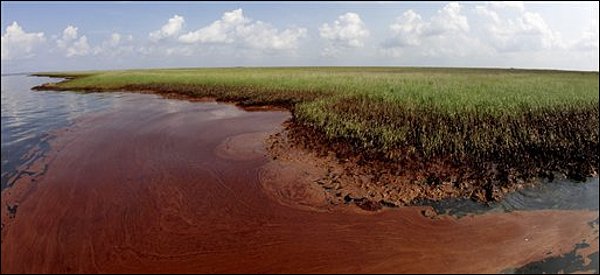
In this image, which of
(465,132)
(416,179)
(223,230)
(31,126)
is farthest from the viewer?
(31,126)

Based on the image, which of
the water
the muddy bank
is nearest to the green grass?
the muddy bank

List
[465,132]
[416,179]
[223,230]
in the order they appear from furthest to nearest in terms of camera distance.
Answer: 1. [465,132]
2. [416,179]
3. [223,230]

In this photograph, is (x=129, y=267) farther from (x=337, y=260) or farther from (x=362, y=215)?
(x=362, y=215)

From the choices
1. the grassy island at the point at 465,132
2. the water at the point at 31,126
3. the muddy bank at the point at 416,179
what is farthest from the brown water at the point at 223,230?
the grassy island at the point at 465,132

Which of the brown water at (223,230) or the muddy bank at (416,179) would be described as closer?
the brown water at (223,230)

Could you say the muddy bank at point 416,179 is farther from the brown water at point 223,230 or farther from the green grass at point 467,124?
the brown water at point 223,230

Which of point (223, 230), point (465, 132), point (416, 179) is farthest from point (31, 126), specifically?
point (465, 132)

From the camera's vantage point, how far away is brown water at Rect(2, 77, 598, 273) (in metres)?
6.18

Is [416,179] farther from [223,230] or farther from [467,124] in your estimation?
[223,230]

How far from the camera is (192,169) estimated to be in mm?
10703

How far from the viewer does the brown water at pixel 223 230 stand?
618 centimetres

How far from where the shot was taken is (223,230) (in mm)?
7230

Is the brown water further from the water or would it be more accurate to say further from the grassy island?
the grassy island

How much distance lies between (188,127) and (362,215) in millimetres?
10695
